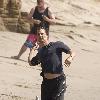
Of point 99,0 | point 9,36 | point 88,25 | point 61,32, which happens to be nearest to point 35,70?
point 9,36

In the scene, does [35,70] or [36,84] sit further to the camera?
[35,70]

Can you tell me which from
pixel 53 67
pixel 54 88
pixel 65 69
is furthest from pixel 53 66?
pixel 65 69

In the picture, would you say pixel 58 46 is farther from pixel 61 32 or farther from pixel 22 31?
pixel 61 32

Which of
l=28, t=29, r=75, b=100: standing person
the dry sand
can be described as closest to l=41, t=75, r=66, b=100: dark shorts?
l=28, t=29, r=75, b=100: standing person

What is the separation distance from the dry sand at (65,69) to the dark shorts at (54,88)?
1.85 m

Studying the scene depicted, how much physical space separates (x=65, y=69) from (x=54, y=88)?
4.90 meters

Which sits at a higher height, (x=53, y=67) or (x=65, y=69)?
(x=53, y=67)

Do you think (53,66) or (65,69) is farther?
(65,69)

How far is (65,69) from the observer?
11797 mm

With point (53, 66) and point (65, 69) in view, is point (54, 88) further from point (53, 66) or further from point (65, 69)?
point (65, 69)

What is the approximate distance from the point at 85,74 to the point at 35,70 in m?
1.20

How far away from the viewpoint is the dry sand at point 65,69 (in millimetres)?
9516

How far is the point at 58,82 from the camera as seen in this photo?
692cm

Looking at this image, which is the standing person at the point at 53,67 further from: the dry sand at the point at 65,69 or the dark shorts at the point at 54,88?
the dry sand at the point at 65,69
